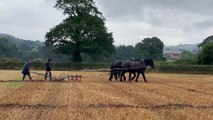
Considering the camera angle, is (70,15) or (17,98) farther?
(70,15)

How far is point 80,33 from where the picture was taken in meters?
82.0

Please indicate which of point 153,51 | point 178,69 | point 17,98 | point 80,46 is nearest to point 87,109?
point 17,98

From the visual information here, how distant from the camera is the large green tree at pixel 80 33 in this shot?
81188mm

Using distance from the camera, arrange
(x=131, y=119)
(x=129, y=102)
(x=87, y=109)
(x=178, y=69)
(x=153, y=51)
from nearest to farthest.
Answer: (x=131, y=119) → (x=87, y=109) → (x=129, y=102) → (x=178, y=69) → (x=153, y=51)

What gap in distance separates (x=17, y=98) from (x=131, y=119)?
774 cm

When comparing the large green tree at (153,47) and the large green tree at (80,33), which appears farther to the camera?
the large green tree at (153,47)

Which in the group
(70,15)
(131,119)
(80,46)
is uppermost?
(70,15)

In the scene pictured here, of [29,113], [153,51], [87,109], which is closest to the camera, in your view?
[29,113]

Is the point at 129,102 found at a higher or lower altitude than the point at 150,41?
lower

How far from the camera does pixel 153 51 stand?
426ft

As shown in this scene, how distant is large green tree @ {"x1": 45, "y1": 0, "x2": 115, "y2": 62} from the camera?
266ft

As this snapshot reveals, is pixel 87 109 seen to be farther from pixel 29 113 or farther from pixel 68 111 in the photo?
pixel 29 113

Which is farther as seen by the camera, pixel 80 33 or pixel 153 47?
pixel 153 47

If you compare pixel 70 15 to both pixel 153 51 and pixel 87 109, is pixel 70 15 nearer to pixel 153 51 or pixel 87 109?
pixel 153 51
